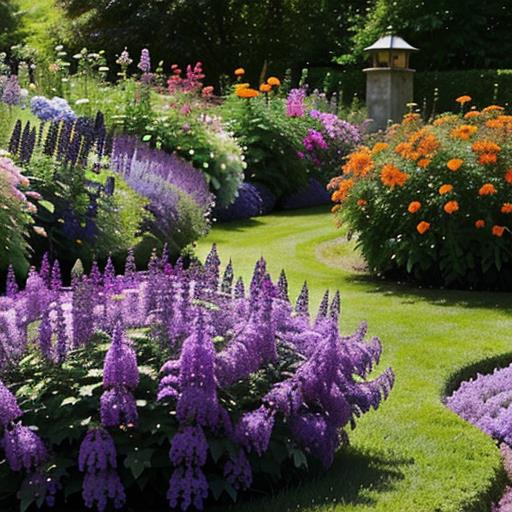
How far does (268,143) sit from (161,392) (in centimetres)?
1092

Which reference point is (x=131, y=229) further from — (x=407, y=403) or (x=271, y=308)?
(x=271, y=308)

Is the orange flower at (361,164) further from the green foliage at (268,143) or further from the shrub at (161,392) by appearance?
the green foliage at (268,143)

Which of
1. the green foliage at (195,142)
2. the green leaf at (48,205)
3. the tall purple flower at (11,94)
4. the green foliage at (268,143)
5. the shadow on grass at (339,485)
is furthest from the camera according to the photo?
the green foliage at (268,143)

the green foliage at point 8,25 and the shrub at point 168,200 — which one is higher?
the green foliage at point 8,25

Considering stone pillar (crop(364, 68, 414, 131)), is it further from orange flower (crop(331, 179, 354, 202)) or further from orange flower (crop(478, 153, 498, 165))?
orange flower (crop(478, 153, 498, 165))

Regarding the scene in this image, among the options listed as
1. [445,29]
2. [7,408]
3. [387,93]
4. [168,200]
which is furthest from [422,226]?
[445,29]

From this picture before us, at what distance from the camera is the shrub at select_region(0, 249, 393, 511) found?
142 inches

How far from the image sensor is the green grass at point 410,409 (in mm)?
4008

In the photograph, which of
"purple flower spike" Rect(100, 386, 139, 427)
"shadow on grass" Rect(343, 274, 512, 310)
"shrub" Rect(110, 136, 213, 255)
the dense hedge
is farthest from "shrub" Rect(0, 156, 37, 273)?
the dense hedge

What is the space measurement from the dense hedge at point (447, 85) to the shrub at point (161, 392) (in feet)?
57.9

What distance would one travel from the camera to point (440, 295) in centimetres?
837

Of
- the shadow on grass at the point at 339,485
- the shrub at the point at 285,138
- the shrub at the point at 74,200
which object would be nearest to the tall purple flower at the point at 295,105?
the shrub at the point at 285,138

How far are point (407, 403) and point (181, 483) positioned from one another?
6.56 feet

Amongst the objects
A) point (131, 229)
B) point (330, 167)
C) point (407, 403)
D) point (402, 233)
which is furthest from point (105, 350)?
point (330, 167)
